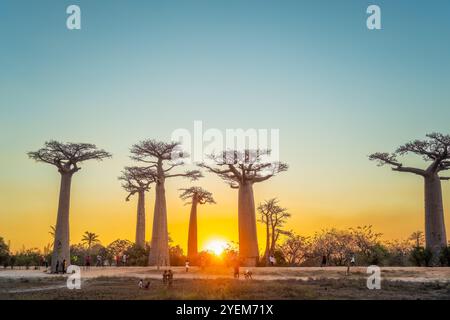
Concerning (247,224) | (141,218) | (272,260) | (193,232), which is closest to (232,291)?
(272,260)

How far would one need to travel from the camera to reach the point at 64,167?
35500 mm

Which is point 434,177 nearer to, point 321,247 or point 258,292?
point 258,292

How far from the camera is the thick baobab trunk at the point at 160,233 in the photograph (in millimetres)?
39812

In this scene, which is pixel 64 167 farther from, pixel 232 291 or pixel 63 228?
pixel 232 291

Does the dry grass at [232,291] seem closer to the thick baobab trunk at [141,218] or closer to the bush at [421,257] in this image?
the bush at [421,257]

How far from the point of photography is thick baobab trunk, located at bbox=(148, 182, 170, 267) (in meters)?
39.8

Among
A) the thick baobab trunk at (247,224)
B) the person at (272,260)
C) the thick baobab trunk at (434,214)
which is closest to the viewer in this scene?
the thick baobab trunk at (434,214)

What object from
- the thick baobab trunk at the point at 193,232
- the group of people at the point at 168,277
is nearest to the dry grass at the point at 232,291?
the group of people at the point at 168,277

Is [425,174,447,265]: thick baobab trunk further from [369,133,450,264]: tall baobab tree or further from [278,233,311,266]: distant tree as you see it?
[278,233,311,266]: distant tree

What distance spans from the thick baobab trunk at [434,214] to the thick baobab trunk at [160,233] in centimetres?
1816

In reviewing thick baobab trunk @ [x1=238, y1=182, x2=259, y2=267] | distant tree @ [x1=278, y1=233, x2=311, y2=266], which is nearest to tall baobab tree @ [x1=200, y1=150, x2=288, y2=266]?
thick baobab trunk @ [x1=238, y1=182, x2=259, y2=267]
